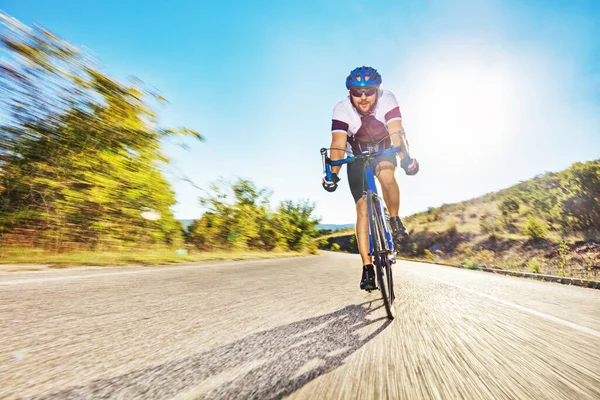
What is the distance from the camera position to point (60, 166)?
311 inches

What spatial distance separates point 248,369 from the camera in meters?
1.53

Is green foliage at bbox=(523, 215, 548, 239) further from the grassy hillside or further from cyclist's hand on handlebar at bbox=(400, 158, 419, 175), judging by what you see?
cyclist's hand on handlebar at bbox=(400, 158, 419, 175)

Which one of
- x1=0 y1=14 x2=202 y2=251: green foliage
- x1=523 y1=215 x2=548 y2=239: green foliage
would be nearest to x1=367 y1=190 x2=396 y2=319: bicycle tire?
x1=0 y1=14 x2=202 y2=251: green foliage

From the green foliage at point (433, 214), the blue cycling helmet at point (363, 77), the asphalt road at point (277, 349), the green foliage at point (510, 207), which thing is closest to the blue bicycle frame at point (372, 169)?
the asphalt road at point (277, 349)

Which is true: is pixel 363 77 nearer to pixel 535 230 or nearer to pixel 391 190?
pixel 391 190

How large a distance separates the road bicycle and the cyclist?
9 cm

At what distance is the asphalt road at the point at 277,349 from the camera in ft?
4.39

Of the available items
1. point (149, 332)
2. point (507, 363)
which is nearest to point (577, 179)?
point (507, 363)

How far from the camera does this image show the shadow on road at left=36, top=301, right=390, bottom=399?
1252 millimetres

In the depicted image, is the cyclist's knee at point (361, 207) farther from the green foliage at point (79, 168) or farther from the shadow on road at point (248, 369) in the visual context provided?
the green foliage at point (79, 168)

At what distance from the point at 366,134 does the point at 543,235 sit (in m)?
23.2

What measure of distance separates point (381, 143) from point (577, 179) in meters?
25.0

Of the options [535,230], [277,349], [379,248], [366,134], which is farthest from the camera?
[535,230]

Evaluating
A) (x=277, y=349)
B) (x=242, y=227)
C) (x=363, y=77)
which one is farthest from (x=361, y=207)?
(x=242, y=227)
